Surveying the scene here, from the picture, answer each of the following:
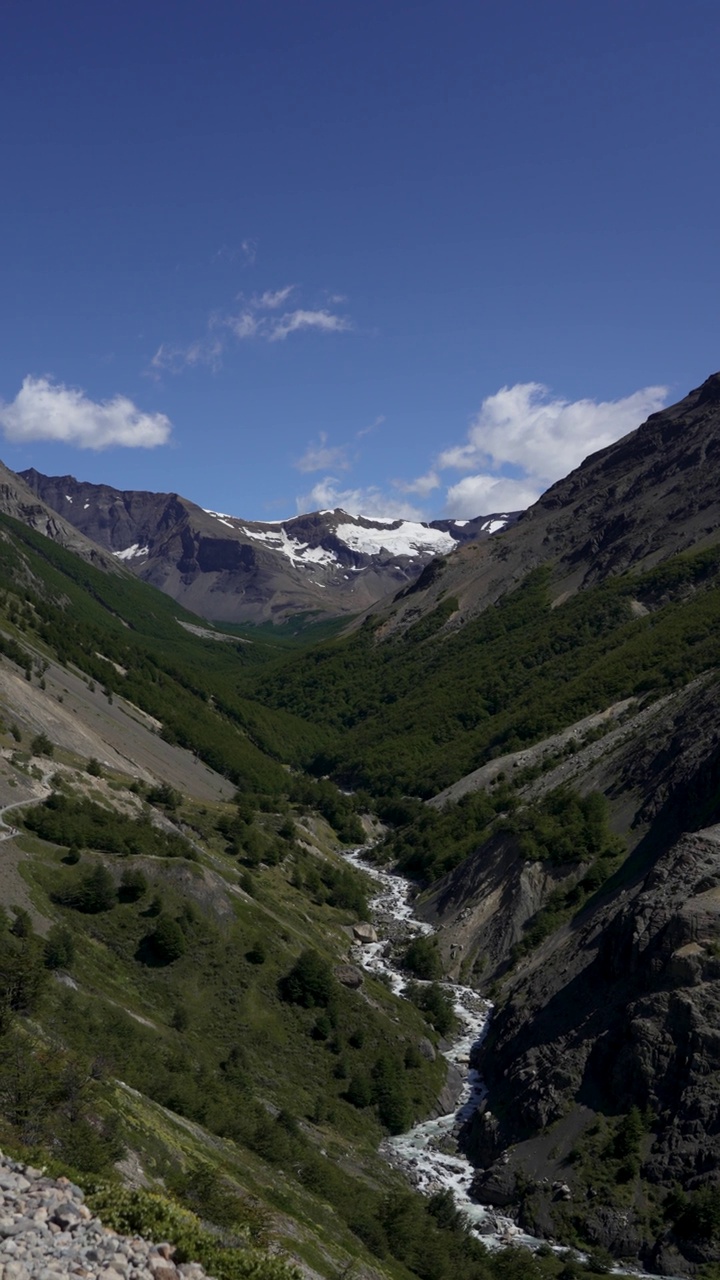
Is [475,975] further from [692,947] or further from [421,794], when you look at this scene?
[421,794]

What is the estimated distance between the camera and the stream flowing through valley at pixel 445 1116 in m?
46.6

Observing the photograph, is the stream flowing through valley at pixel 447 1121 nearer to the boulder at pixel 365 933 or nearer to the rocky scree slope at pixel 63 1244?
the boulder at pixel 365 933

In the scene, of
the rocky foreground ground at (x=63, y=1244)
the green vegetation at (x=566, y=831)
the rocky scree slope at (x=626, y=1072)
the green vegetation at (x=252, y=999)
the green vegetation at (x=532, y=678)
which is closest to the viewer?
the rocky foreground ground at (x=63, y=1244)

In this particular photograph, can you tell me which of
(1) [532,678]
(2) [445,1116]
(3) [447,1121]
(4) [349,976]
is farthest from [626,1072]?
(1) [532,678]

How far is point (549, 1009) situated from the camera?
5941 centimetres

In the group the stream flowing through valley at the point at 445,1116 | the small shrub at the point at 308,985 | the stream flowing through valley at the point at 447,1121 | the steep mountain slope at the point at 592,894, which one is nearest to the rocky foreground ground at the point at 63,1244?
the stream flowing through valley at the point at 447,1121

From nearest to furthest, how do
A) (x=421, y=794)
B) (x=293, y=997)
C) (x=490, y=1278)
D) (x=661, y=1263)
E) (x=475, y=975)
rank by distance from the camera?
1. (x=490, y=1278)
2. (x=661, y=1263)
3. (x=293, y=997)
4. (x=475, y=975)
5. (x=421, y=794)

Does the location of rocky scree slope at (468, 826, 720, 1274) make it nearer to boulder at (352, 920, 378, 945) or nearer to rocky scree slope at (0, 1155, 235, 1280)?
boulder at (352, 920, 378, 945)

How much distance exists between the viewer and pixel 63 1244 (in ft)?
52.5

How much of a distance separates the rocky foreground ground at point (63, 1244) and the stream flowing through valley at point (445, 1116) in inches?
1334

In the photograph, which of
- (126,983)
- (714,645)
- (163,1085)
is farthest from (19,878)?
(714,645)

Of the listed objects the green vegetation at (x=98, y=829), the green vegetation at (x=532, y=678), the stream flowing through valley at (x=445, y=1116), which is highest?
the green vegetation at (x=532, y=678)

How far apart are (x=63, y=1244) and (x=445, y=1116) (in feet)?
159

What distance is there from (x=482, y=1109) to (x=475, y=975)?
2176 cm
